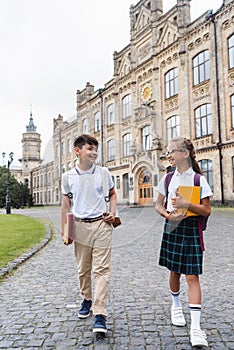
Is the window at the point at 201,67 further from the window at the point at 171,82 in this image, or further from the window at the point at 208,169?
the window at the point at 208,169

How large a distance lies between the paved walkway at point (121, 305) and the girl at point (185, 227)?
44 centimetres

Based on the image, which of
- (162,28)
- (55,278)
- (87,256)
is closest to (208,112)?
(162,28)

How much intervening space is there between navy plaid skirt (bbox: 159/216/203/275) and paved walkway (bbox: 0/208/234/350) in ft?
2.21

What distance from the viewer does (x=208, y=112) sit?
25891 millimetres

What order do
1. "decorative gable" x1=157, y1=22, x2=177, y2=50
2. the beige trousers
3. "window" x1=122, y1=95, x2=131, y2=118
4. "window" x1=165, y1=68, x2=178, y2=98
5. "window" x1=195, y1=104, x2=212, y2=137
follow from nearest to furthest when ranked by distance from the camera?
the beige trousers < "window" x1=122, y1=95, x2=131, y2=118 < "window" x1=195, y1=104, x2=212, y2=137 < "window" x1=165, y1=68, x2=178, y2=98 < "decorative gable" x1=157, y1=22, x2=177, y2=50

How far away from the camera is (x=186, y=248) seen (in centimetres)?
332

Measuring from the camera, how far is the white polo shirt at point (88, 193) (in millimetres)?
3488

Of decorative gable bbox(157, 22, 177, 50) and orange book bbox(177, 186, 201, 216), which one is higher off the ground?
decorative gable bbox(157, 22, 177, 50)

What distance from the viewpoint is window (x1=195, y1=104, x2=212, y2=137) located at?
2584 cm

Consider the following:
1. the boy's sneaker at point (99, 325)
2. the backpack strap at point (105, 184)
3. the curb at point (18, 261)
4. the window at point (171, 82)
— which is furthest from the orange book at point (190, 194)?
the window at point (171, 82)

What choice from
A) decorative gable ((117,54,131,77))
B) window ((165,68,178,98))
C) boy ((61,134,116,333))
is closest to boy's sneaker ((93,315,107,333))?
boy ((61,134,116,333))

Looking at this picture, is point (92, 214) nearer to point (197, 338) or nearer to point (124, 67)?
point (197, 338)

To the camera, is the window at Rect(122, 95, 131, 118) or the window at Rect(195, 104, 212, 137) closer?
the window at Rect(122, 95, 131, 118)

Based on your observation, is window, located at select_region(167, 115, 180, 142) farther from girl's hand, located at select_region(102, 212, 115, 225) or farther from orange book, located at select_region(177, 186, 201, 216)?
girl's hand, located at select_region(102, 212, 115, 225)
